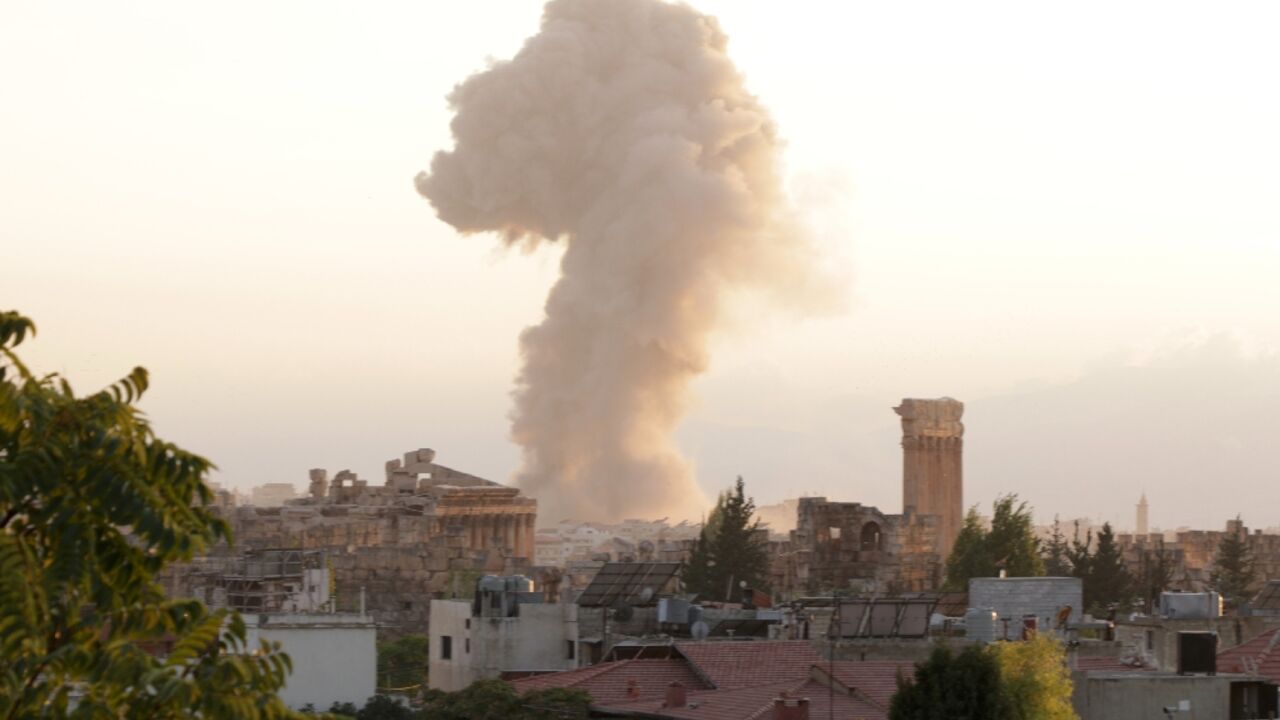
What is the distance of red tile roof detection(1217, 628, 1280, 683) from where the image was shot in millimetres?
28422

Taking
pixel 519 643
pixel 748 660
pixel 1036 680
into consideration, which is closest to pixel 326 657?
pixel 519 643

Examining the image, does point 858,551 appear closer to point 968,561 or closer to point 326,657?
point 968,561

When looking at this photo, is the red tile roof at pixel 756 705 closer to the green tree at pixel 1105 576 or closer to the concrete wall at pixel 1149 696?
the concrete wall at pixel 1149 696

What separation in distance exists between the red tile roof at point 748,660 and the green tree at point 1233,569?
20.8 m

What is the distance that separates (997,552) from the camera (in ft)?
165

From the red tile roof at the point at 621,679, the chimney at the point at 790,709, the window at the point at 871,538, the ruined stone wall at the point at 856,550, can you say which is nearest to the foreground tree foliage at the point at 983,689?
the chimney at the point at 790,709

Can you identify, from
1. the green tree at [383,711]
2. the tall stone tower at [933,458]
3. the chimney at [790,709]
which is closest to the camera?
the chimney at [790,709]

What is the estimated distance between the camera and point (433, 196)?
92.6 meters

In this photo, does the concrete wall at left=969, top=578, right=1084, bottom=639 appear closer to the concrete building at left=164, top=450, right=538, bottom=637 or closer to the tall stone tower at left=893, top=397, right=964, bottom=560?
the concrete building at left=164, top=450, right=538, bottom=637

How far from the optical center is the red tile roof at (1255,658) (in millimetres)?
28422

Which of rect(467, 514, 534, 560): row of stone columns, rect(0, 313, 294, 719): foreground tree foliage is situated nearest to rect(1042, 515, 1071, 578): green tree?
rect(467, 514, 534, 560): row of stone columns

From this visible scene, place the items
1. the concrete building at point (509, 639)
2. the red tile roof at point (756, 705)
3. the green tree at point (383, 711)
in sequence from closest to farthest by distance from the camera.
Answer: the red tile roof at point (756, 705) → the green tree at point (383, 711) → the concrete building at point (509, 639)

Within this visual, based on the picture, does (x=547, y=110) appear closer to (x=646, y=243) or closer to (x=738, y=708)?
(x=646, y=243)

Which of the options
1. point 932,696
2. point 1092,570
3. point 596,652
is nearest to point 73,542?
point 932,696
